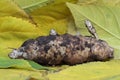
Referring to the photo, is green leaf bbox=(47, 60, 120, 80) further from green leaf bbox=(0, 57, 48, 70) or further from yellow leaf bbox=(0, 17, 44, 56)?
yellow leaf bbox=(0, 17, 44, 56)

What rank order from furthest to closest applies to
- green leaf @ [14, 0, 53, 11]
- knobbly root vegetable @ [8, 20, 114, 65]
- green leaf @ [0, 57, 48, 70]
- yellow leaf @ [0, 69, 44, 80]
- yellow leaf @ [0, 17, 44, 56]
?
green leaf @ [14, 0, 53, 11] < yellow leaf @ [0, 17, 44, 56] < knobbly root vegetable @ [8, 20, 114, 65] < green leaf @ [0, 57, 48, 70] < yellow leaf @ [0, 69, 44, 80]

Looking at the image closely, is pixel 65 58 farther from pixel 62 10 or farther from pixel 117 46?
pixel 62 10

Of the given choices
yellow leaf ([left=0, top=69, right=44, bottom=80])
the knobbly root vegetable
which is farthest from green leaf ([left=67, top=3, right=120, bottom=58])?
yellow leaf ([left=0, top=69, right=44, bottom=80])

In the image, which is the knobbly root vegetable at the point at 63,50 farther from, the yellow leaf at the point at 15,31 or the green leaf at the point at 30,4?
the green leaf at the point at 30,4

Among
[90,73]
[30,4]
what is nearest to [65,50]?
[90,73]

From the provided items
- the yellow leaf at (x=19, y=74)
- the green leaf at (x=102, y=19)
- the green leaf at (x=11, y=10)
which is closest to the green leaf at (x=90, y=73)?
the yellow leaf at (x=19, y=74)

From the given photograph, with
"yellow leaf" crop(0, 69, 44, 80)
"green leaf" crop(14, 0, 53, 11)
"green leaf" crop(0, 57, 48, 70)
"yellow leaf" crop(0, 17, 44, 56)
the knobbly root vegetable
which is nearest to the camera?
"yellow leaf" crop(0, 69, 44, 80)
